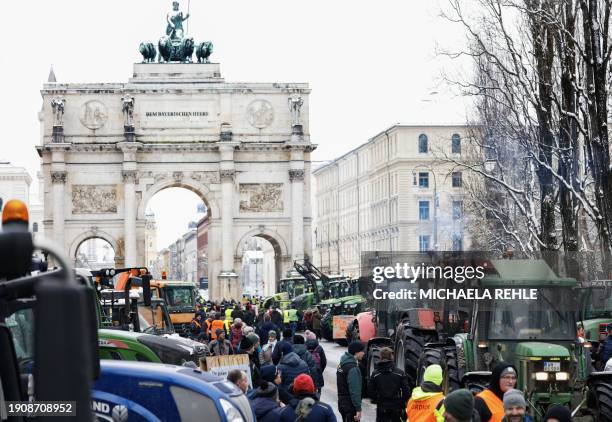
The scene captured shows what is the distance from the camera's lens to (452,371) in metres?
16.6

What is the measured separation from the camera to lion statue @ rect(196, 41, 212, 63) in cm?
8862

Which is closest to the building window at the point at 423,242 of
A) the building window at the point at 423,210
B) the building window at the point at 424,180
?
the building window at the point at 423,210

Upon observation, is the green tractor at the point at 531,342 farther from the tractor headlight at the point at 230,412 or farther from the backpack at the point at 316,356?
the tractor headlight at the point at 230,412

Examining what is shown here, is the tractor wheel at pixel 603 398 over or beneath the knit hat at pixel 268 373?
beneath

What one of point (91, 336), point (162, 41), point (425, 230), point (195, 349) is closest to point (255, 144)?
point (162, 41)

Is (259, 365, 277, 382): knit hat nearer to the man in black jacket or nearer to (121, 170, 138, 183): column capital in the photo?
the man in black jacket

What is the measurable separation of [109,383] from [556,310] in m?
7.89

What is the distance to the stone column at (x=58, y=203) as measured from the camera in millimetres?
83562

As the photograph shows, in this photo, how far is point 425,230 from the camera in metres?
105

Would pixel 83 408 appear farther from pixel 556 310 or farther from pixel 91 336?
pixel 556 310

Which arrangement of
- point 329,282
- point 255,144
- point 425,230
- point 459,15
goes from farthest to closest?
point 425,230 < point 255,144 < point 329,282 < point 459,15

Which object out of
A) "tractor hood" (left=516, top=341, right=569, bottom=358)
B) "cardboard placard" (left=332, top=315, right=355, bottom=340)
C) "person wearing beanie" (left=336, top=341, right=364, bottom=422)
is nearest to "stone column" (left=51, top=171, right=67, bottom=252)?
"cardboard placard" (left=332, top=315, right=355, bottom=340)

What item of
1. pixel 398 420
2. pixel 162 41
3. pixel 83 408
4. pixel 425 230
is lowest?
pixel 398 420

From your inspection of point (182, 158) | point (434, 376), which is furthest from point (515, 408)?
point (182, 158)
